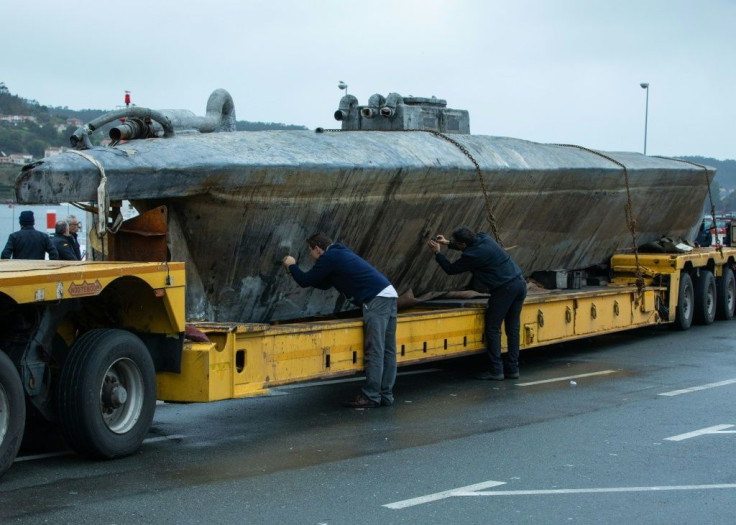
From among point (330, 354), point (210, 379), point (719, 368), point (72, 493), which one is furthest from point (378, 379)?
point (719, 368)

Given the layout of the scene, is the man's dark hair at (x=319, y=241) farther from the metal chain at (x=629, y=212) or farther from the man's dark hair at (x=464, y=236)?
the metal chain at (x=629, y=212)

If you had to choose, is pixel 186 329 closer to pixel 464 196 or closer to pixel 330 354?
pixel 330 354

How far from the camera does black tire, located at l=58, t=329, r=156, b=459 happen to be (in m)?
7.70

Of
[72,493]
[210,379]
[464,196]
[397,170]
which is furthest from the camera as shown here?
[464,196]

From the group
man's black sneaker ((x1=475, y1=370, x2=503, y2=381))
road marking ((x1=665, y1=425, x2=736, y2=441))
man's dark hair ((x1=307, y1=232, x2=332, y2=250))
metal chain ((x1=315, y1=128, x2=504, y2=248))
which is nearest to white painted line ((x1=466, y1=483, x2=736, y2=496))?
road marking ((x1=665, y1=425, x2=736, y2=441))

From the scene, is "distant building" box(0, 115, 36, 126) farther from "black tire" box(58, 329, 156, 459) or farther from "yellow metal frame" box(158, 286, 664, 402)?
"black tire" box(58, 329, 156, 459)

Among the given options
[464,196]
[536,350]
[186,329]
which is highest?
[464,196]

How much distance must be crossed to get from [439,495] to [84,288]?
9.17 ft

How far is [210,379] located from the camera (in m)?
8.60

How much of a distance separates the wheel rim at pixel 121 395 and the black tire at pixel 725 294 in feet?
43.3

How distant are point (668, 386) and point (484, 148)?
3743 mm

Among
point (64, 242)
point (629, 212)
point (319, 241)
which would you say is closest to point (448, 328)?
point (319, 241)

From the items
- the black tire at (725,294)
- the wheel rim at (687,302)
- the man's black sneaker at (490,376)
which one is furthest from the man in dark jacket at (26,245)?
the black tire at (725,294)

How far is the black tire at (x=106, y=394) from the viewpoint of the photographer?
Result: 7695mm
